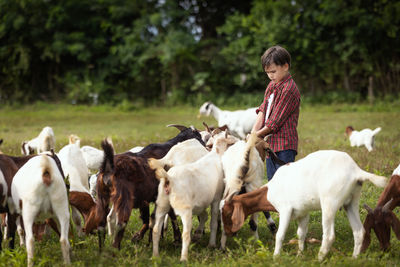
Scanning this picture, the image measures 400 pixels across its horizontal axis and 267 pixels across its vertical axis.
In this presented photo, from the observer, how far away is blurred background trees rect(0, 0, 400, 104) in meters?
24.2

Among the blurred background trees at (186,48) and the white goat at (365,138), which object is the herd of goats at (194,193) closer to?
the white goat at (365,138)

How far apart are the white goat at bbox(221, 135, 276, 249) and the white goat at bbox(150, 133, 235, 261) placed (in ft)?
0.33

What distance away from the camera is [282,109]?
4.94 meters

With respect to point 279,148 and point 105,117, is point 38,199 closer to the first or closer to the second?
point 279,148

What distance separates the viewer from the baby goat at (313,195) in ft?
13.1

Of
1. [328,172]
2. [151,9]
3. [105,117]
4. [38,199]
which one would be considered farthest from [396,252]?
[151,9]

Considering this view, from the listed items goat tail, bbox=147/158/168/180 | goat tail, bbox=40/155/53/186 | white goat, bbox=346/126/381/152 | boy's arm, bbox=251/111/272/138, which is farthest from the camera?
white goat, bbox=346/126/381/152

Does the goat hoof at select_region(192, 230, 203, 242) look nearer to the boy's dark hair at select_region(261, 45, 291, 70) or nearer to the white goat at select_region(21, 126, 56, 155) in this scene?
the boy's dark hair at select_region(261, 45, 291, 70)

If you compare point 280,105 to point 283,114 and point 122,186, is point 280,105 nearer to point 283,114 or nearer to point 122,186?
point 283,114

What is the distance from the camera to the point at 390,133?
1337cm

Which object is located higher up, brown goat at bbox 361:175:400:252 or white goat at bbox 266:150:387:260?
white goat at bbox 266:150:387:260

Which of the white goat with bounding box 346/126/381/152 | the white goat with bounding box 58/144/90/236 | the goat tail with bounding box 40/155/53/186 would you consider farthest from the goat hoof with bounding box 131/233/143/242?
the white goat with bounding box 346/126/381/152

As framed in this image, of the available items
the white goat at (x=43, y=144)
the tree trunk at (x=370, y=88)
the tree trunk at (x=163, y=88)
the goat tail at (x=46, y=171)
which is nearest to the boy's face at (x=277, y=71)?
the goat tail at (x=46, y=171)

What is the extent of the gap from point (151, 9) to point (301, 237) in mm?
24662
